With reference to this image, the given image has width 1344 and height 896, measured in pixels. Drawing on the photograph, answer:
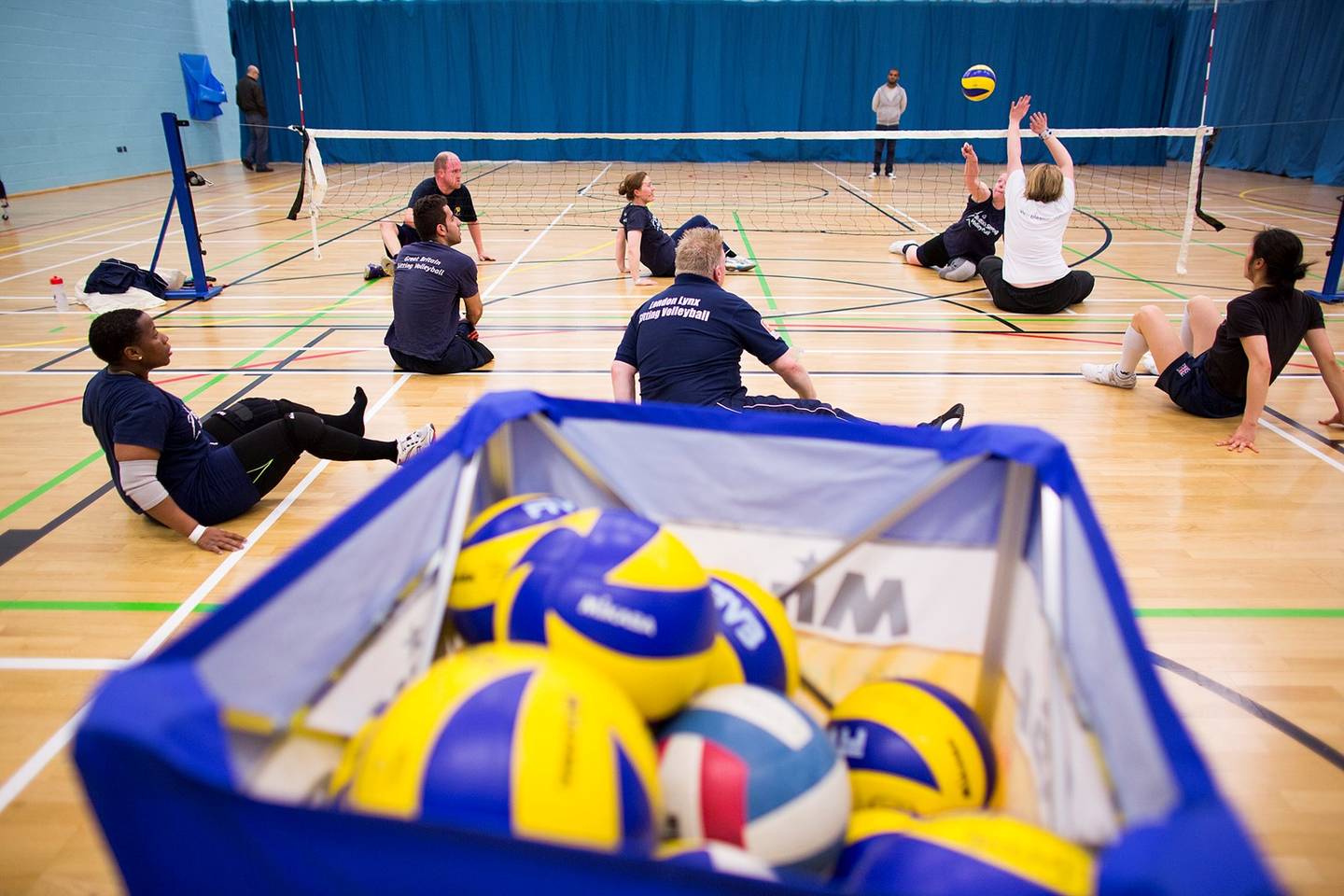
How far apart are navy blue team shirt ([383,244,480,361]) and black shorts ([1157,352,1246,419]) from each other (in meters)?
4.51

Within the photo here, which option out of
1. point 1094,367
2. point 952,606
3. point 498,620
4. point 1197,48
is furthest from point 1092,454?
point 1197,48

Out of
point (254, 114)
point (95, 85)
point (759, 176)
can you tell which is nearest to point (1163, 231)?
point (759, 176)

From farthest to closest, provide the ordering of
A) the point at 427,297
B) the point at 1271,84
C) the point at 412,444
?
the point at 1271,84, the point at 427,297, the point at 412,444

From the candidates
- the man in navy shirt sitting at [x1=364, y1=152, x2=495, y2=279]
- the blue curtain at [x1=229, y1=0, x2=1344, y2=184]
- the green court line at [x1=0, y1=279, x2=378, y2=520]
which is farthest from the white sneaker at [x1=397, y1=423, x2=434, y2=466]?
the blue curtain at [x1=229, y1=0, x2=1344, y2=184]

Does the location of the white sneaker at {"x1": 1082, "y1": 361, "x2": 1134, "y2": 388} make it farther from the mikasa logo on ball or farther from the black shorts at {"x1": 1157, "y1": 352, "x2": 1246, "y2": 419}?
the mikasa logo on ball

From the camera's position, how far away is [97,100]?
54.9 ft

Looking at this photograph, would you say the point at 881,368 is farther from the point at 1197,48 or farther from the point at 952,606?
the point at 1197,48

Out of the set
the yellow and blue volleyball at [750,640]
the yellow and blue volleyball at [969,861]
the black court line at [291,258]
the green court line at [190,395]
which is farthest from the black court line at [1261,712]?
the black court line at [291,258]

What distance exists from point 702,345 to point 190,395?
143 inches

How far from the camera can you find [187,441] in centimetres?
392

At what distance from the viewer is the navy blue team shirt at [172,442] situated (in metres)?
3.65

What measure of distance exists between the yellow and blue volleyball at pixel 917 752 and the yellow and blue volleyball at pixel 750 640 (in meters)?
0.17

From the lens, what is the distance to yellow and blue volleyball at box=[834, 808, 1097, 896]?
4.07 feet

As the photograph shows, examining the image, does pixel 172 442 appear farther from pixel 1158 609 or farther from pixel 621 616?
pixel 1158 609
